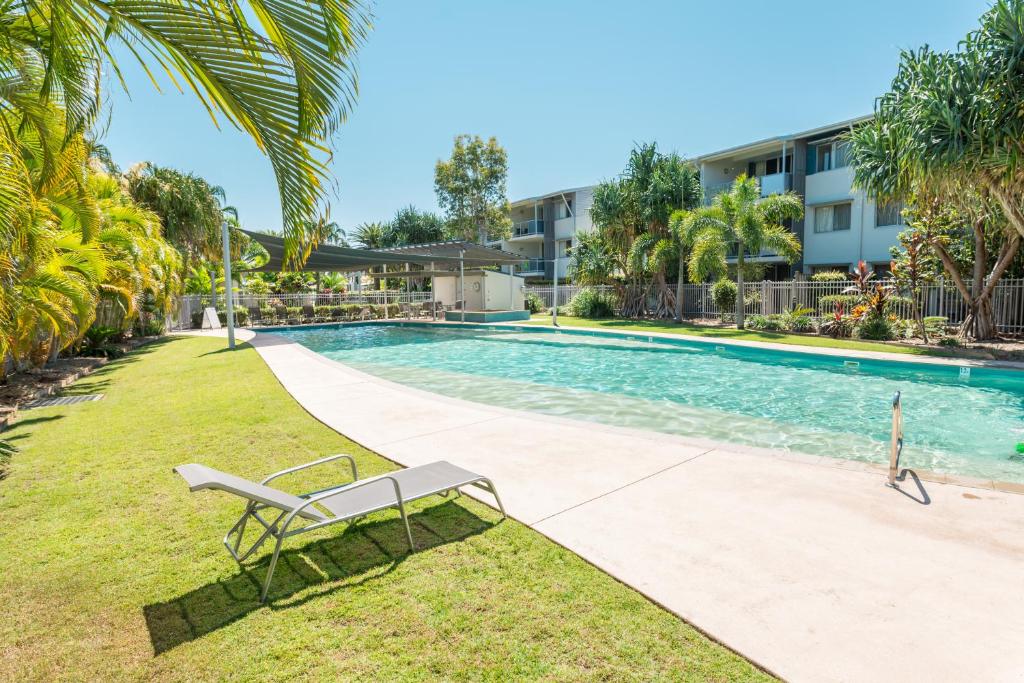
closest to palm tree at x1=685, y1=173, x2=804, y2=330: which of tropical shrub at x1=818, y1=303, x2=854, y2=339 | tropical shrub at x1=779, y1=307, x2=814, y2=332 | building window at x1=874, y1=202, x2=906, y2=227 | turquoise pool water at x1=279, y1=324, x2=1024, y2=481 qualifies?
tropical shrub at x1=779, y1=307, x2=814, y2=332

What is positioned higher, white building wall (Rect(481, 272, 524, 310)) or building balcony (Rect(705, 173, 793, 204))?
building balcony (Rect(705, 173, 793, 204))

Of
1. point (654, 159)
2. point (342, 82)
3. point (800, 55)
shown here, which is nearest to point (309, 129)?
point (342, 82)

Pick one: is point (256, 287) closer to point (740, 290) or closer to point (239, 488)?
point (740, 290)

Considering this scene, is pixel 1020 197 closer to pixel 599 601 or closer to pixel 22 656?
pixel 599 601

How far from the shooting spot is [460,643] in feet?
7.84

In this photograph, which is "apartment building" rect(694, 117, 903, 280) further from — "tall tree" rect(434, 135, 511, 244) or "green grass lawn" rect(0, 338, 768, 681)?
"green grass lawn" rect(0, 338, 768, 681)

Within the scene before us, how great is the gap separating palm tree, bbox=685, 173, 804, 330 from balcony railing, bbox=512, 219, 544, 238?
21.6 m

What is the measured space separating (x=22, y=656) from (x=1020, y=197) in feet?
53.8

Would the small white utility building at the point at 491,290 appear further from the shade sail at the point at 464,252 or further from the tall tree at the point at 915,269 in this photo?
the tall tree at the point at 915,269

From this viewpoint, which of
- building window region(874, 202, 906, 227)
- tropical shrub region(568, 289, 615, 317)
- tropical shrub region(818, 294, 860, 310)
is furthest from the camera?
tropical shrub region(568, 289, 615, 317)

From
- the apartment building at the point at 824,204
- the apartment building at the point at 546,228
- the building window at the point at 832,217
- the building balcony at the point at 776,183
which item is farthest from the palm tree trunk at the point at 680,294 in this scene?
the apartment building at the point at 546,228

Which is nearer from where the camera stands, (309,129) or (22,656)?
(22,656)

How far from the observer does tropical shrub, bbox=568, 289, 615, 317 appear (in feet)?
84.9

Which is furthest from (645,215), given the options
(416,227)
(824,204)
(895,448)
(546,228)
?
(416,227)
